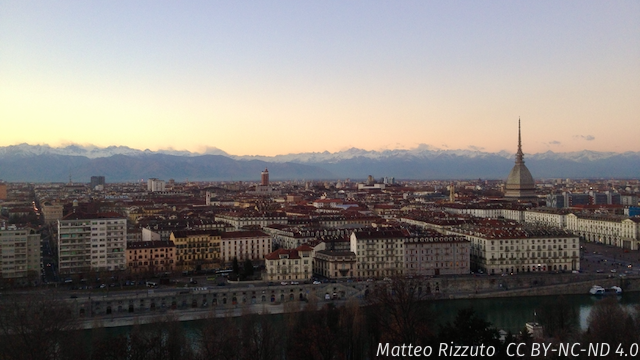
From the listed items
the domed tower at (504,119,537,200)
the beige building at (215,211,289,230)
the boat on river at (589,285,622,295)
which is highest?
the domed tower at (504,119,537,200)

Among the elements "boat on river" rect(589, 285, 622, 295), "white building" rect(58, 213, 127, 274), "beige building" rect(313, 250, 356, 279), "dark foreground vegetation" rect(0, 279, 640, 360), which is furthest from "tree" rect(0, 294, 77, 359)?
"boat on river" rect(589, 285, 622, 295)

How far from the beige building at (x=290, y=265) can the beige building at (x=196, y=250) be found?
5643mm

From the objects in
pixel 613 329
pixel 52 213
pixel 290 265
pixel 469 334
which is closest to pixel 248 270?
pixel 290 265

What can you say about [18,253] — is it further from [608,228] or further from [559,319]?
[608,228]

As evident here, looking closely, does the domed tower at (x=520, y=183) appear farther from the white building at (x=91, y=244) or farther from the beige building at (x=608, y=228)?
the white building at (x=91, y=244)

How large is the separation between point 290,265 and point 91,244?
9.67 m

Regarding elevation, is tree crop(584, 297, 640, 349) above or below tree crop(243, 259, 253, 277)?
above

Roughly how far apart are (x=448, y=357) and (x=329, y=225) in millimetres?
31415

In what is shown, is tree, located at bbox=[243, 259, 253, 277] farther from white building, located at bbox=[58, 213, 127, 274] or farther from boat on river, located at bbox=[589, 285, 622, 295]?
boat on river, located at bbox=[589, 285, 622, 295]

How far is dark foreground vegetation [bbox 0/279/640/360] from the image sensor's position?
16.5m

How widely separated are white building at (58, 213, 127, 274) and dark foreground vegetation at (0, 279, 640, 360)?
10419 millimetres

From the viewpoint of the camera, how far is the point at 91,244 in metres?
31.4

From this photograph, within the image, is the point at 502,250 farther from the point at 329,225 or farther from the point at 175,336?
the point at 175,336

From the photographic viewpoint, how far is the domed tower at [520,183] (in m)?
74.8
